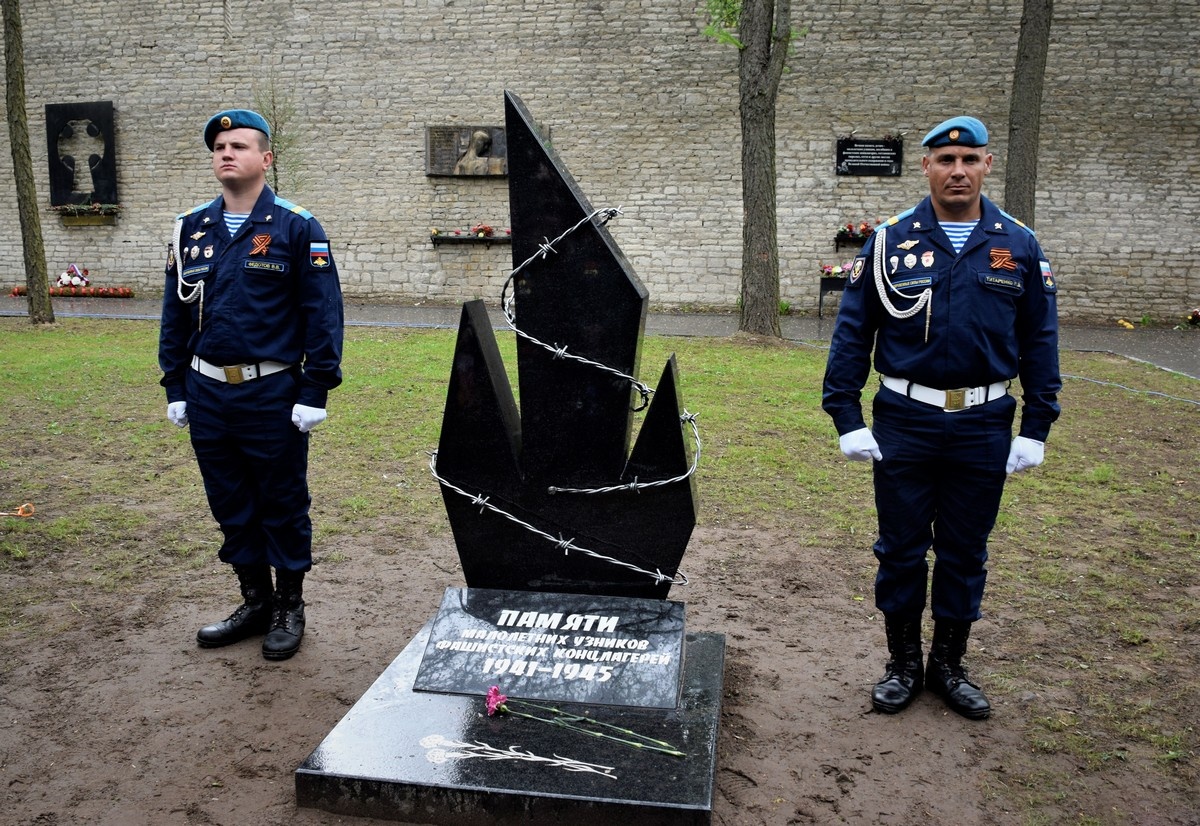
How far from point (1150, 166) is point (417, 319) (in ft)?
37.4

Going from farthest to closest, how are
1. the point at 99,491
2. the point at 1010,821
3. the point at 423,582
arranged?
the point at 99,491 → the point at 423,582 → the point at 1010,821

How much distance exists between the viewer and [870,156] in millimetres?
15500

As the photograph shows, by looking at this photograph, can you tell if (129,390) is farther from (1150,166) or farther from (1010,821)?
(1150,166)

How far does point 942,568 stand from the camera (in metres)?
3.16

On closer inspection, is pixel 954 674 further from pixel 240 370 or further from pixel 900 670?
pixel 240 370

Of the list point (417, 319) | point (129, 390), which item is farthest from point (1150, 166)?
point (129, 390)

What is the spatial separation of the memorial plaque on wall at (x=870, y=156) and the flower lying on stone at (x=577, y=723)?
14.1m

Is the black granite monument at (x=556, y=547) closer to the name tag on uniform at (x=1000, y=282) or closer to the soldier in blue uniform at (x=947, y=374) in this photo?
the soldier in blue uniform at (x=947, y=374)

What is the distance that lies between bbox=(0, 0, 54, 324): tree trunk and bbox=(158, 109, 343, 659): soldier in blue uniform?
33.0ft

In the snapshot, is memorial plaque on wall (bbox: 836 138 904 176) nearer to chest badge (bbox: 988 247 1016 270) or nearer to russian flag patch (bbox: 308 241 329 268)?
chest badge (bbox: 988 247 1016 270)

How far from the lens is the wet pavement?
12227 millimetres

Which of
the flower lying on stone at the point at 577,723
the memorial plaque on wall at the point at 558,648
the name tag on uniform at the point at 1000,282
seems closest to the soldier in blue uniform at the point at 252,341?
the memorial plaque on wall at the point at 558,648

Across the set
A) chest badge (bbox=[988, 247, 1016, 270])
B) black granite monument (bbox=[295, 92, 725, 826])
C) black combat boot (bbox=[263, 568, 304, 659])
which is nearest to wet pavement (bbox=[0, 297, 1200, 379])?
chest badge (bbox=[988, 247, 1016, 270])

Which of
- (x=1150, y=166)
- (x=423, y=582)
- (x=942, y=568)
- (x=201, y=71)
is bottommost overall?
(x=423, y=582)
